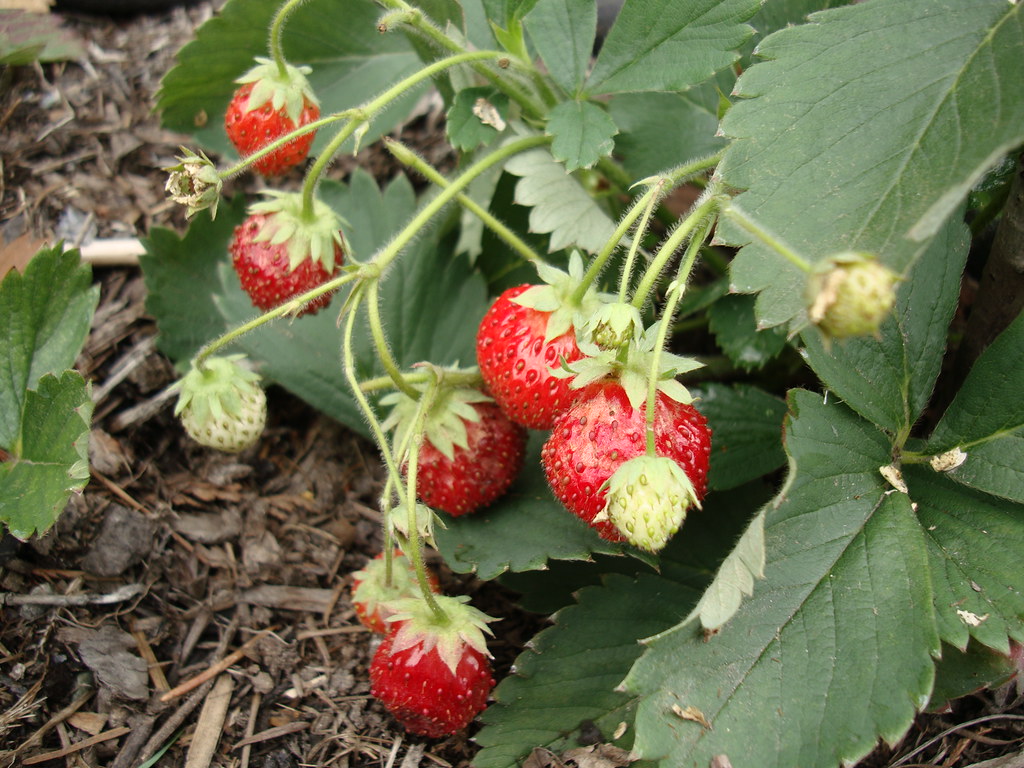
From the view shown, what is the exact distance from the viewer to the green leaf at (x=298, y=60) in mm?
2006

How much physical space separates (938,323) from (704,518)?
558 millimetres

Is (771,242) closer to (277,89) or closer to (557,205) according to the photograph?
(557,205)

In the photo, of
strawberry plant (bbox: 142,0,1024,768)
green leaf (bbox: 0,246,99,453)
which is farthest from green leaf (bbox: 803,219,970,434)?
green leaf (bbox: 0,246,99,453)

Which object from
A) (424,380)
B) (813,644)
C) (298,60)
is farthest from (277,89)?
(813,644)

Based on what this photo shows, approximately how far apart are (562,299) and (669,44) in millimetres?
517

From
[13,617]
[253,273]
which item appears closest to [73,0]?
[253,273]

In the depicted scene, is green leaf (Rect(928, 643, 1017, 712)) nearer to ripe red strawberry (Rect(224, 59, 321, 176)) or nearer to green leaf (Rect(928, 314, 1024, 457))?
green leaf (Rect(928, 314, 1024, 457))

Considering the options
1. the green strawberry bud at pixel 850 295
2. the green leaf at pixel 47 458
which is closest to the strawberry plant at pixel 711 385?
the green strawberry bud at pixel 850 295

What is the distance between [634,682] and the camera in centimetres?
131

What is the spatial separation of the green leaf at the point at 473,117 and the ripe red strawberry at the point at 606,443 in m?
0.60

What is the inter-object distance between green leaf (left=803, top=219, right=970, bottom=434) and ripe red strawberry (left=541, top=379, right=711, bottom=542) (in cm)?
31

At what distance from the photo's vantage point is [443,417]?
1635mm

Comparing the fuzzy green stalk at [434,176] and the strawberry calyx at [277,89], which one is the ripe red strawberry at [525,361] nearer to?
the fuzzy green stalk at [434,176]

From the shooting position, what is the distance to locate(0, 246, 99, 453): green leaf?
5.66 ft
